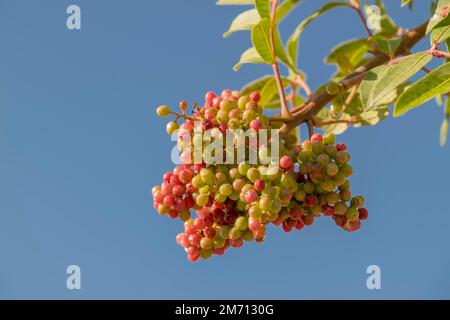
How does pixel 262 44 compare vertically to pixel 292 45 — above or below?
below

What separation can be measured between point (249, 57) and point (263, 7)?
0.31 m

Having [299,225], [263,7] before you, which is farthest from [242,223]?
[263,7]

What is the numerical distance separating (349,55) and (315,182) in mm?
1123

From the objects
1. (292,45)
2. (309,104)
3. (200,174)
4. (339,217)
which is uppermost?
(292,45)

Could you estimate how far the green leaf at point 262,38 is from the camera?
68.7 inches

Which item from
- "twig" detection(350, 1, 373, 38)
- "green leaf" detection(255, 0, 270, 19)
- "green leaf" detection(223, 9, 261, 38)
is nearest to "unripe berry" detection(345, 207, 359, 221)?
"green leaf" detection(255, 0, 270, 19)

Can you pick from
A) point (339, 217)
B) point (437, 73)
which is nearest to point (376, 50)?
point (437, 73)

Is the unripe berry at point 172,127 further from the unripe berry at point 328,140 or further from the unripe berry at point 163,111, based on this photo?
the unripe berry at point 328,140

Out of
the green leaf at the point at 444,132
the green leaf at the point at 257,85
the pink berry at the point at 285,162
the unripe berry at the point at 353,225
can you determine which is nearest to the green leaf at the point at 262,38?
the pink berry at the point at 285,162

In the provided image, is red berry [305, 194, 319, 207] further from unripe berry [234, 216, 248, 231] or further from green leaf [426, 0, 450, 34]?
green leaf [426, 0, 450, 34]

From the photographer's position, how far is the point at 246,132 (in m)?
1.67

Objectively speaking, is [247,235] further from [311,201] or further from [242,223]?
[311,201]

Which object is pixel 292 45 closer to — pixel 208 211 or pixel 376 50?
pixel 376 50

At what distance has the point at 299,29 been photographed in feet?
8.20
